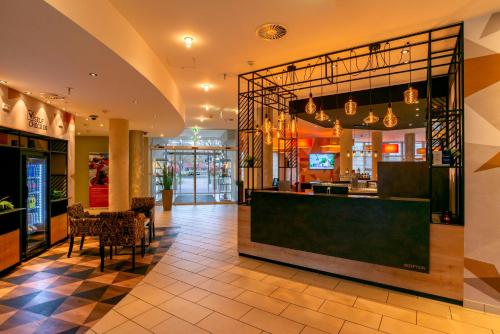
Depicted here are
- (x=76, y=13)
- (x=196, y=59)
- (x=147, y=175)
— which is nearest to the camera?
(x=76, y=13)

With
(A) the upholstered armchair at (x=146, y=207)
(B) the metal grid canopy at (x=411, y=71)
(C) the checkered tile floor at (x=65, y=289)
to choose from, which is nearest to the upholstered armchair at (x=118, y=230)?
(C) the checkered tile floor at (x=65, y=289)

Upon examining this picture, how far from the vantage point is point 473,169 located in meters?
3.50

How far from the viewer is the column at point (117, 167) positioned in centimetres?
750

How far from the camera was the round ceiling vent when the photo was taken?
3.86 meters

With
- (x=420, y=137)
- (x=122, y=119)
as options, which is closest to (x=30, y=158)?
(x=122, y=119)

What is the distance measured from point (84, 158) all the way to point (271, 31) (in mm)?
10914

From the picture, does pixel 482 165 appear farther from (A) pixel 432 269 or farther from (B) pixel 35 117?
(B) pixel 35 117

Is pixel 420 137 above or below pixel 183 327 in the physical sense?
above

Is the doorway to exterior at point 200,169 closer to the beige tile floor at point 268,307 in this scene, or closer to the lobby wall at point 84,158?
the lobby wall at point 84,158

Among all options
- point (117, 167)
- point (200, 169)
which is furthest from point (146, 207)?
point (200, 169)

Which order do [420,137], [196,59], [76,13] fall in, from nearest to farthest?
[76,13] → [196,59] → [420,137]

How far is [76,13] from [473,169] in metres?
4.78

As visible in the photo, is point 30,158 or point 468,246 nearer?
point 468,246

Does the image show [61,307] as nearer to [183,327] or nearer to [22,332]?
[22,332]
